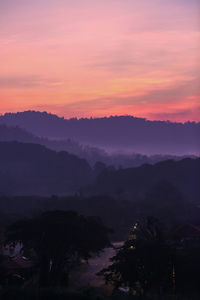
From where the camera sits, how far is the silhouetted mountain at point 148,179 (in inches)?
5669

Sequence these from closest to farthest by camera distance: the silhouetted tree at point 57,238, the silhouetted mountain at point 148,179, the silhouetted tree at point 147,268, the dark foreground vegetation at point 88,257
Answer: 1. the dark foreground vegetation at point 88,257
2. the silhouetted tree at point 147,268
3. the silhouetted tree at point 57,238
4. the silhouetted mountain at point 148,179

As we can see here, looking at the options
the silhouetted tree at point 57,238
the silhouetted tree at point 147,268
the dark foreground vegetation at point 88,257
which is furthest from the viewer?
the silhouetted tree at point 57,238

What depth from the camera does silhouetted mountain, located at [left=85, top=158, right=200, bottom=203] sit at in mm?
144000

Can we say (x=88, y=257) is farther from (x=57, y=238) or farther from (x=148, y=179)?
(x=148, y=179)

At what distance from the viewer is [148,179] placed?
152 meters

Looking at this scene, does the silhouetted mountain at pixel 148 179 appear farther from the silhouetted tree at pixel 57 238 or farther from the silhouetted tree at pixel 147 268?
the silhouetted tree at pixel 147 268

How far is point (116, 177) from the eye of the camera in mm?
153250

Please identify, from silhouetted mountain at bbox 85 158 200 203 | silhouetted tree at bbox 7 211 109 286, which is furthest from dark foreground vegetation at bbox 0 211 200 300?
silhouetted mountain at bbox 85 158 200 203

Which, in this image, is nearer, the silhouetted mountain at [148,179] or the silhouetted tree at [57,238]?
the silhouetted tree at [57,238]

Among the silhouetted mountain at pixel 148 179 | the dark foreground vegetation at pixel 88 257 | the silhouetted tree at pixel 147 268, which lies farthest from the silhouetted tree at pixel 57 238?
the silhouetted mountain at pixel 148 179

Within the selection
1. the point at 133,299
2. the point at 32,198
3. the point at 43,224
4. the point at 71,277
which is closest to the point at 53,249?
the point at 43,224

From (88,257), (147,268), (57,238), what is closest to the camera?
(147,268)

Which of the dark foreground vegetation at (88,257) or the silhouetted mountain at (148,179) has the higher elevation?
the silhouetted mountain at (148,179)

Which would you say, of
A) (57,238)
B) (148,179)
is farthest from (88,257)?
(148,179)
